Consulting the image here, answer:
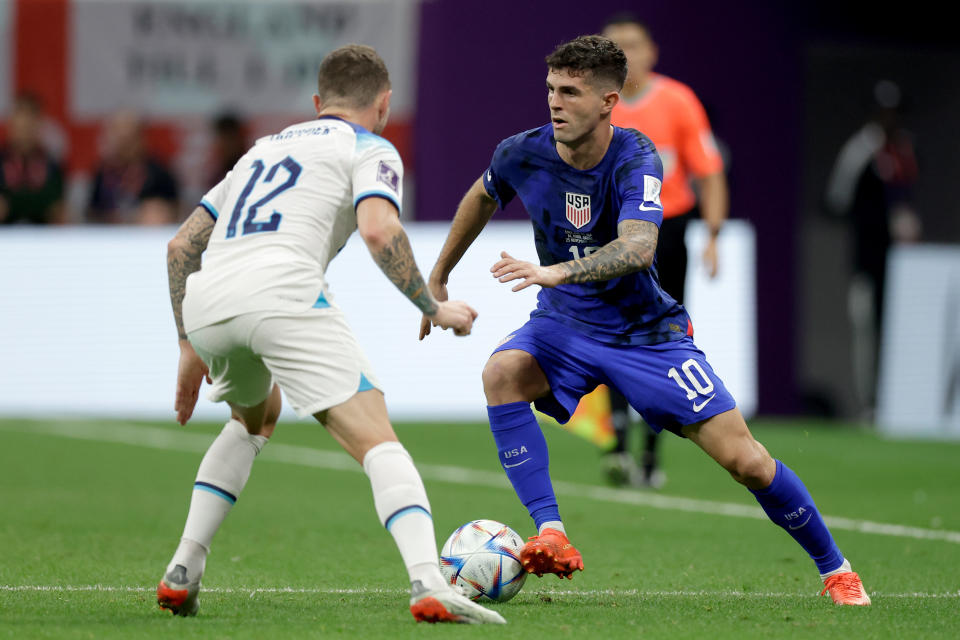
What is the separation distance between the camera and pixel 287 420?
1338 cm

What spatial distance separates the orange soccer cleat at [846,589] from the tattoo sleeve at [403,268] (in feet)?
5.84

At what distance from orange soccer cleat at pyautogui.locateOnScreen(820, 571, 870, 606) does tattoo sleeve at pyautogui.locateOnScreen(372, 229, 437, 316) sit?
70.1 inches

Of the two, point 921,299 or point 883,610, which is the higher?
point 883,610

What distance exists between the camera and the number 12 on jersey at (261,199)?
4504mm

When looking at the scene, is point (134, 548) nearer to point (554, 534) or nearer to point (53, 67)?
point (554, 534)

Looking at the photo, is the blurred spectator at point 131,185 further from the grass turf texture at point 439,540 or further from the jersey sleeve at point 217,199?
the jersey sleeve at point 217,199

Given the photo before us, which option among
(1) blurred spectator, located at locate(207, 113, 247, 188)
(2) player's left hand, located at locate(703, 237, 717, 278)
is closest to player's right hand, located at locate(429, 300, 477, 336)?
(2) player's left hand, located at locate(703, 237, 717, 278)

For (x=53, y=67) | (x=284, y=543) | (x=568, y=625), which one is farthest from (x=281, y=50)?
(x=568, y=625)

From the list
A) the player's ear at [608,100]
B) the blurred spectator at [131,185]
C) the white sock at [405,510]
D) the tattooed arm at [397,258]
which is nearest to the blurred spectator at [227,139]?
the blurred spectator at [131,185]

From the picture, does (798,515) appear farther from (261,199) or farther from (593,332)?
(261,199)

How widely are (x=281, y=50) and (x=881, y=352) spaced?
685cm

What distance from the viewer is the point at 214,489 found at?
469 cm

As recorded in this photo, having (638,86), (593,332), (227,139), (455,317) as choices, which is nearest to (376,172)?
(455,317)

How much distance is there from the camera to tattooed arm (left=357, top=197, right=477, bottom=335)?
4332 millimetres
